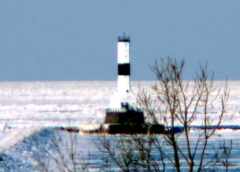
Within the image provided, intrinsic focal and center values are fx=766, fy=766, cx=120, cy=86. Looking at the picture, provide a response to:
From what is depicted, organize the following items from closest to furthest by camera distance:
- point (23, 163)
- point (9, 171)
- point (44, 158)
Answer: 1. point (9, 171)
2. point (23, 163)
3. point (44, 158)

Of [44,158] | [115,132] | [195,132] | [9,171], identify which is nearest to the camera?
[9,171]

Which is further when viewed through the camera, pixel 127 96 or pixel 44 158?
pixel 127 96

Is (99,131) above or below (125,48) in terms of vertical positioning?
below

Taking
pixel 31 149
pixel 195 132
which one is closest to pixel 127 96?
pixel 195 132

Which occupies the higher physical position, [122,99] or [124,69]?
[124,69]

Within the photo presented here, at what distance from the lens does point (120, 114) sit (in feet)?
96.3

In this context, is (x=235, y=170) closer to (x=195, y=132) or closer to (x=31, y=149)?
(x=31, y=149)

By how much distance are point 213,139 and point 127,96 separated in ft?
15.3

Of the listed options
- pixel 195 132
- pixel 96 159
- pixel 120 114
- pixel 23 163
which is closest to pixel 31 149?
pixel 96 159

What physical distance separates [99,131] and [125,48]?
3.39 metres

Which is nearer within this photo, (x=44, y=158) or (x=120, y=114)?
(x=44, y=158)

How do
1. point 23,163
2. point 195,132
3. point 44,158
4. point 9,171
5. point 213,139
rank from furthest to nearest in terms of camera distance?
point 195,132 < point 213,139 < point 44,158 < point 23,163 < point 9,171

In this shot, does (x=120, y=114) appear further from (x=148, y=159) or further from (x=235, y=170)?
(x=148, y=159)

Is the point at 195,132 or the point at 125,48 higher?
the point at 125,48
